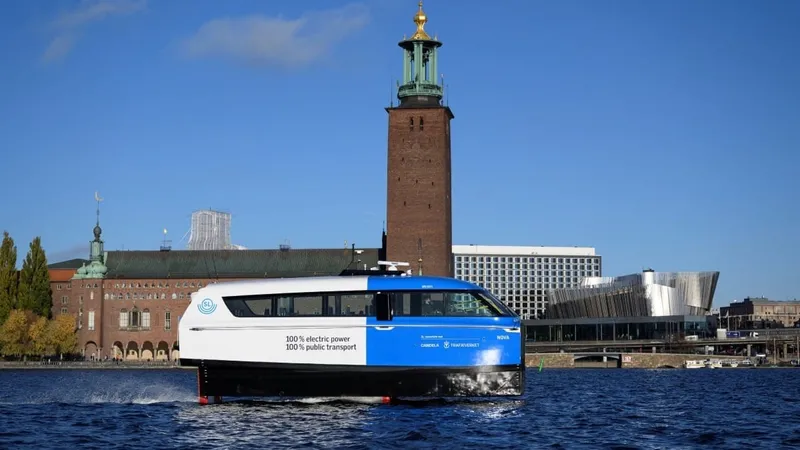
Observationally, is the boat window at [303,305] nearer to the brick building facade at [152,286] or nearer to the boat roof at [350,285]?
the boat roof at [350,285]

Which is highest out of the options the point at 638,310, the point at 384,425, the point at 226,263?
the point at 226,263

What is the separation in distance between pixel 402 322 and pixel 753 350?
13945cm

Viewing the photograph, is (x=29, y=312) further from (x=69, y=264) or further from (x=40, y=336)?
(x=69, y=264)

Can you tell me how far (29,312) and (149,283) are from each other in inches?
724

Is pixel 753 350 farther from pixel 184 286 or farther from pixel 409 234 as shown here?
pixel 184 286

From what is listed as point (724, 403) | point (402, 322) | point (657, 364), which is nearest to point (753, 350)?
point (657, 364)

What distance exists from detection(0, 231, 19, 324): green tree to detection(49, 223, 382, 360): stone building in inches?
456

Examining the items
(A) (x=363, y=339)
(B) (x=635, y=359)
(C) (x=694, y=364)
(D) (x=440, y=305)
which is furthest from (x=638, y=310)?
(A) (x=363, y=339)

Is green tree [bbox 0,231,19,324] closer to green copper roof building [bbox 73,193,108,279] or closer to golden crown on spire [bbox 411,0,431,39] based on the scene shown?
green copper roof building [bbox 73,193,108,279]

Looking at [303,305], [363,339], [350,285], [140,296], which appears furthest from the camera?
[140,296]

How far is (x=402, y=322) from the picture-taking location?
36.6 m

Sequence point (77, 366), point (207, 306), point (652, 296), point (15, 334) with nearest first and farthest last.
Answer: point (207, 306)
point (77, 366)
point (15, 334)
point (652, 296)

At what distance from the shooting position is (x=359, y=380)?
3691cm

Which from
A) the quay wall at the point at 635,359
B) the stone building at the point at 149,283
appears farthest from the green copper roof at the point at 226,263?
the quay wall at the point at 635,359
